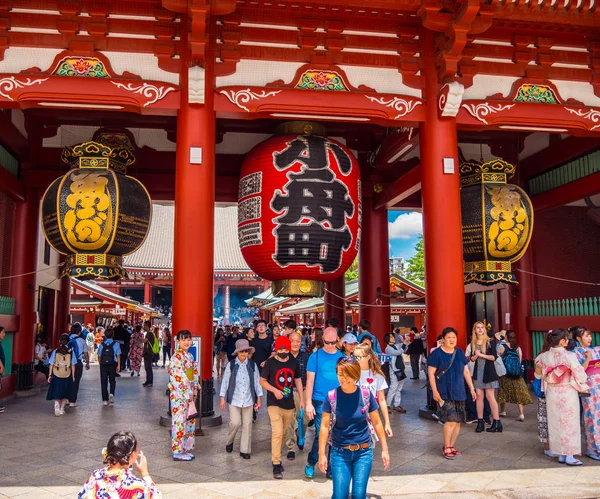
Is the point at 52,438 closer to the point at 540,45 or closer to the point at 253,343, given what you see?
the point at 253,343

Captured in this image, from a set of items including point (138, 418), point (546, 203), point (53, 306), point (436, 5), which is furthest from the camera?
point (53, 306)

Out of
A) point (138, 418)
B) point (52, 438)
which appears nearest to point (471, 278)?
point (138, 418)

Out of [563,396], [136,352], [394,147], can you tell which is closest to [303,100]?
[394,147]

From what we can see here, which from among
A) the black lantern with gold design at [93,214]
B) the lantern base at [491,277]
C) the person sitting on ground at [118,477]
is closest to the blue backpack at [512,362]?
the lantern base at [491,277]

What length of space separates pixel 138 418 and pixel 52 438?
1.61m

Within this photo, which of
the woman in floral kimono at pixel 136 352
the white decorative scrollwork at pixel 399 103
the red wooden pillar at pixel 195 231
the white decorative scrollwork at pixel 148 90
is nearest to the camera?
the red wooden pillar at pixel 195 231

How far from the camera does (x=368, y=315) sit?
13.9 metres

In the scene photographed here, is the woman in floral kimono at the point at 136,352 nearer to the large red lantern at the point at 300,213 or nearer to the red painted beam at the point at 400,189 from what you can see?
the red painted beam at the point at 400,189

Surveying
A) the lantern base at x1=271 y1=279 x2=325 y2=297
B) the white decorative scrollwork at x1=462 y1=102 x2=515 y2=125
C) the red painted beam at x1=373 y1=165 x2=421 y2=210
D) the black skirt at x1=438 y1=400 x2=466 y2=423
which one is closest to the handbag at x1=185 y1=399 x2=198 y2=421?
the black skirt at x1=438 y1=400 x2=466 y2=423

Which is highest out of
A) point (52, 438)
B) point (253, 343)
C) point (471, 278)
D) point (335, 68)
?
point (335, 68)

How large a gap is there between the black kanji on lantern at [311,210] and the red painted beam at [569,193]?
5491 millimetres

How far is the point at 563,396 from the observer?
6.44 metres

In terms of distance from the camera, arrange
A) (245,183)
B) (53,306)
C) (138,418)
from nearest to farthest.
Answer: (138,418) < (245,183) < (53,306)

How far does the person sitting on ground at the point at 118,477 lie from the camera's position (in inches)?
110
